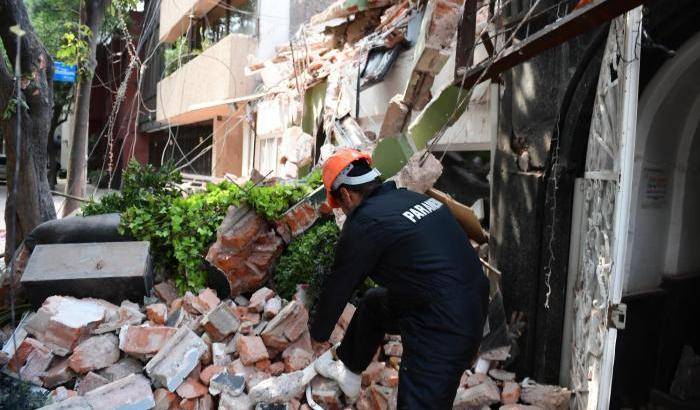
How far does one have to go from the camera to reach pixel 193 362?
411cm

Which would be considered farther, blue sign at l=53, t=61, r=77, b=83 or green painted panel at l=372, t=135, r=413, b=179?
blue sign at l=53, t=61, r=77, b=83

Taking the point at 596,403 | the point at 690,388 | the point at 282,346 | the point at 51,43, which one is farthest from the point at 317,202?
the point at 51,43

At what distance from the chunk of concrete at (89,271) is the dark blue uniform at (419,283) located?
2.71 metres

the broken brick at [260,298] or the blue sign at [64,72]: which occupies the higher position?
the blue sign at [64,72]

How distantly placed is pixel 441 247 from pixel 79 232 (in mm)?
3953

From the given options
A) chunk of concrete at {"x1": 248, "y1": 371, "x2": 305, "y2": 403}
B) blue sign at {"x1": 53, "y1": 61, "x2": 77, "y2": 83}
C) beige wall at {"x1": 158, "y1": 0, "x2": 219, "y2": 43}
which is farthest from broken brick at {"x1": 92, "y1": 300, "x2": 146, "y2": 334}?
beige wall at {"x1": 158, "y1": 0, "x2": 219, "y2": 43}

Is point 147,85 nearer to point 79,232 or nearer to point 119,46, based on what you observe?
point 119,46

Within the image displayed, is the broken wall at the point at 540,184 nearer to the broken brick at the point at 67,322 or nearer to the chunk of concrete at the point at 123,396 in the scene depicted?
the chunk of concrete at the point at 123,396

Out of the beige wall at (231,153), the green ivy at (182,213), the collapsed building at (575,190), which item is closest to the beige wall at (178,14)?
the beige wall at (231,153)

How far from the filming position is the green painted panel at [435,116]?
16.8 ft

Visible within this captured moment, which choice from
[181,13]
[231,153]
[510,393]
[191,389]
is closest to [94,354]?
[191,389]

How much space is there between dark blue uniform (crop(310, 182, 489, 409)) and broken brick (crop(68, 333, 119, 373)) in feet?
7.01

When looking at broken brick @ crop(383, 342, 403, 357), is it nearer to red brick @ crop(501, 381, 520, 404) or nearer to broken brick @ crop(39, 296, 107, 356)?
red brick @ crop(501, 381, 520, 404)

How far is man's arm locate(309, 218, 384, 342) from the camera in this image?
2.91 metres
